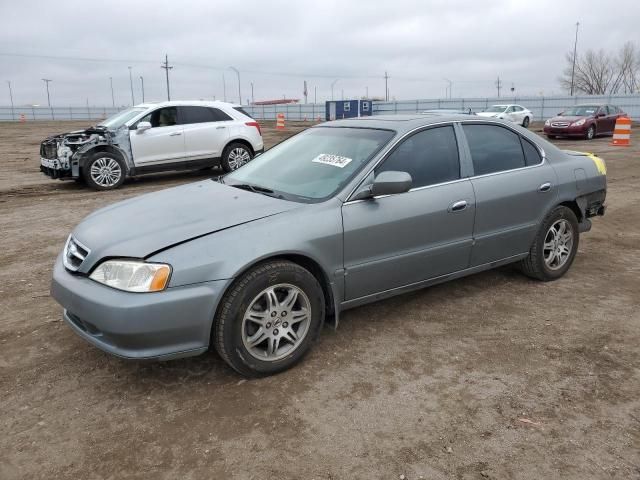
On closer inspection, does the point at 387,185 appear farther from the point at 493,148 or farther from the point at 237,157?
the point at 237,157

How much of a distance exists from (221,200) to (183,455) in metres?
1.70

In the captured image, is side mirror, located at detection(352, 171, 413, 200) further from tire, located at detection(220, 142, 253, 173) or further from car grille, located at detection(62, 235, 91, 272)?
tire, located at detection(220, 142, 253, 173)

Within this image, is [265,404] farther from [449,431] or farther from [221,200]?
[221,200]

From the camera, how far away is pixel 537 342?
12.0 ft

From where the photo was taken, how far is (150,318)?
2801 millimetres

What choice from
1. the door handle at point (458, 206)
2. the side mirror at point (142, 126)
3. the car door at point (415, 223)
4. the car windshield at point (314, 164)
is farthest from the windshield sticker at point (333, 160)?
the side mirror at point (142, 126)

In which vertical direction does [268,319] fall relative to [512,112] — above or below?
below

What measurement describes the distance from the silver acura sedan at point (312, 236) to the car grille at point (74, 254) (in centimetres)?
1

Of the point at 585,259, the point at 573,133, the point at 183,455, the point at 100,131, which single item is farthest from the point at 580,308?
the point at 573,133

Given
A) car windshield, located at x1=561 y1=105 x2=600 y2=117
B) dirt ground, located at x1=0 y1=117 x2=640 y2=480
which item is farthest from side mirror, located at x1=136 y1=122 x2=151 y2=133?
car windshield, located at x1=561 y1=105 x2=600 y2=117

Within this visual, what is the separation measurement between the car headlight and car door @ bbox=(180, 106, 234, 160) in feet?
26.4

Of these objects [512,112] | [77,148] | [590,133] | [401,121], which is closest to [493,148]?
[401,121]

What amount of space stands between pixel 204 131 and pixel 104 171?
2112mm

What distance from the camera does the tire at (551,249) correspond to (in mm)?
4613
